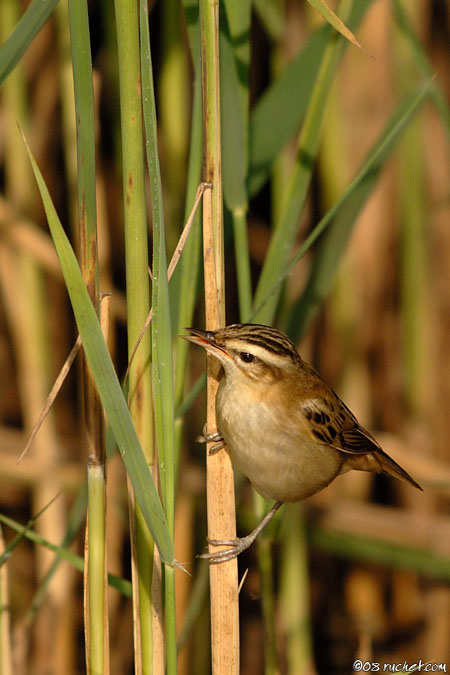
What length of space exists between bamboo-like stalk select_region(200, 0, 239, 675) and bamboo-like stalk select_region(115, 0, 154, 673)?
169 millimetres

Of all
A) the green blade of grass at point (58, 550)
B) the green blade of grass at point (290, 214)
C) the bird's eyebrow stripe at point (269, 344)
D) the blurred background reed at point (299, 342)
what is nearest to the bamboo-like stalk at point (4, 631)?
the green blade of grass at point (58, 550)

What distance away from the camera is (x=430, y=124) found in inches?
155

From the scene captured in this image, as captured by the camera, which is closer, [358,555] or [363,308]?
[358,555]

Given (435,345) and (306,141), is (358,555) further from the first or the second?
(306,141)

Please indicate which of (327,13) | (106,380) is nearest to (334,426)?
(106,380)

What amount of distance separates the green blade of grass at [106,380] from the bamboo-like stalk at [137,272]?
0.14m

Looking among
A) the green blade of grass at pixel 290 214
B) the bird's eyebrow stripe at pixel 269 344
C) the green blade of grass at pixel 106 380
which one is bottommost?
the green blade of grass at pixel 106 380

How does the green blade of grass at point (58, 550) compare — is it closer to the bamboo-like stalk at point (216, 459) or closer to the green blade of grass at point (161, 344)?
the bamboo-like stalk at point (216, 459)

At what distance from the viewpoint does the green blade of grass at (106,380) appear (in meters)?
1.57

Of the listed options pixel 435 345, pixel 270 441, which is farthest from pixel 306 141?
pixel 435 345

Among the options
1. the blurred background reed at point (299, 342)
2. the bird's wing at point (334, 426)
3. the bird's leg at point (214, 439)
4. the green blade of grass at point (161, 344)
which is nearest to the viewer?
the green blade of grass at point (161, 344)

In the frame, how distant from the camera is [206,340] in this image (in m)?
1.98

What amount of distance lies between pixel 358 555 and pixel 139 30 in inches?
106

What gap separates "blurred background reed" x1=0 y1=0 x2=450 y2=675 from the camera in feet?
11.0
